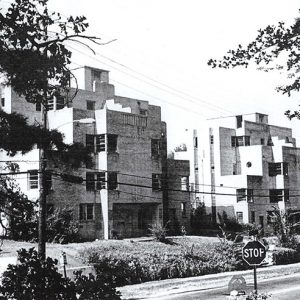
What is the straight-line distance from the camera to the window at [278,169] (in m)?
59.2

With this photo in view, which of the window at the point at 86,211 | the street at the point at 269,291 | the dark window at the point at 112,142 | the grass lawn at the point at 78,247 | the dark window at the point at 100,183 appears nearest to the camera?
the street at the point at 269,291

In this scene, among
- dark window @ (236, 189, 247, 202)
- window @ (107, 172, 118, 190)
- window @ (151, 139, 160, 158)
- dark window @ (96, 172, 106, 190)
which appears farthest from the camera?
dark window @ (236, 189, 247, 202)

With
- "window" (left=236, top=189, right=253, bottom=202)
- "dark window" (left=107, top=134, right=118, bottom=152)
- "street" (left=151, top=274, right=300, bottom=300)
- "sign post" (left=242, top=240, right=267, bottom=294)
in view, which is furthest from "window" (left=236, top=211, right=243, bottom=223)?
"sign post" (left=242, top=240, right=267, bottom=294)

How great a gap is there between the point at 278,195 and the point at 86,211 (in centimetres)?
2692

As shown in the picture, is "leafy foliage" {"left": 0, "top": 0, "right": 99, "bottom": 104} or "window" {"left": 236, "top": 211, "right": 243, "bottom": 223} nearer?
"leafy foliage" {"left": 0, "top": 0, "right": 99, "bottom": 104}

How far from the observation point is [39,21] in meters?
6.12

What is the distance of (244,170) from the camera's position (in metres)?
60.7

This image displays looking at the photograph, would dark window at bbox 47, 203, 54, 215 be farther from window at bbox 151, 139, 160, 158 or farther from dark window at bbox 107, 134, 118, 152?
window at bbox 151, 139, 160, 158

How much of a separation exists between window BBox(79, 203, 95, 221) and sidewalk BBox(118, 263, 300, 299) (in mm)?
12588

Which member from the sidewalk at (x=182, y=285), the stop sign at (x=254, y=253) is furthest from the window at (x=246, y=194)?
the stop sign at (x=254, y=253)

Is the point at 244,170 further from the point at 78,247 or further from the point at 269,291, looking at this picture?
the point at 269,291

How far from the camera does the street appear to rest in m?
21.3

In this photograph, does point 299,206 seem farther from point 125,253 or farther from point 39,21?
point 39,21

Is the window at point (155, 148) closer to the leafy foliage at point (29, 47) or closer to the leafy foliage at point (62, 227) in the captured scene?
the leafy foliage at point (62, 227)
